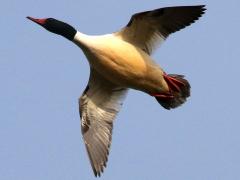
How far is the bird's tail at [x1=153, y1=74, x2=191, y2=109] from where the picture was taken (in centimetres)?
1098

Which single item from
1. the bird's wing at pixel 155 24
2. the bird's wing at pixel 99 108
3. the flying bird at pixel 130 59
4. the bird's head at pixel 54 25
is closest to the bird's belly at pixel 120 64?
the flying bird at pixel 130 59

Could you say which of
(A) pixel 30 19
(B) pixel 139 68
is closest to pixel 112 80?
(B) pixel 139 68

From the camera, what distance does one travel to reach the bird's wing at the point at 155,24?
10.5m

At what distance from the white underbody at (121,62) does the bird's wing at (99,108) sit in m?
0.83

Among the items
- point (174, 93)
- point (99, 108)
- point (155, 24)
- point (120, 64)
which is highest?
point (155, 24)

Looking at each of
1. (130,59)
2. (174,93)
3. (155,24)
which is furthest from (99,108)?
(155,24)

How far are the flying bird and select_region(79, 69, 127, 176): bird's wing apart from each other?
2 cm

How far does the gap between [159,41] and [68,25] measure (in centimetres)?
146

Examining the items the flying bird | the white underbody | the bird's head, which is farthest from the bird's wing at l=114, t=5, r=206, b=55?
the bird's head

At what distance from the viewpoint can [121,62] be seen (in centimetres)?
1043

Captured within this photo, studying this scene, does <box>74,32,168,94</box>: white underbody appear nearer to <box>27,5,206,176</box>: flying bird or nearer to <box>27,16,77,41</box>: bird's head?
<box>27,5,206,176</box>: flying bird

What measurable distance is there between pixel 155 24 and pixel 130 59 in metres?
0.74

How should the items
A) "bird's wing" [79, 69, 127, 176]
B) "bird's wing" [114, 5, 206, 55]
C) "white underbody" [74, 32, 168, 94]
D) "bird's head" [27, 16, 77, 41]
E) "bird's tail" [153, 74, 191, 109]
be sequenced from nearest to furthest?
"white underbody" [74, 32, 168, 94] < "bird's wing" [114, 5, 206, 55] < "bird's head" [27, 16, 77, 41] < "bird's tail" [153, 74, 191, 109] < "bird's wing" [79, 69, 127, 176]

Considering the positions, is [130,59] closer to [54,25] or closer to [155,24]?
[155,24]
